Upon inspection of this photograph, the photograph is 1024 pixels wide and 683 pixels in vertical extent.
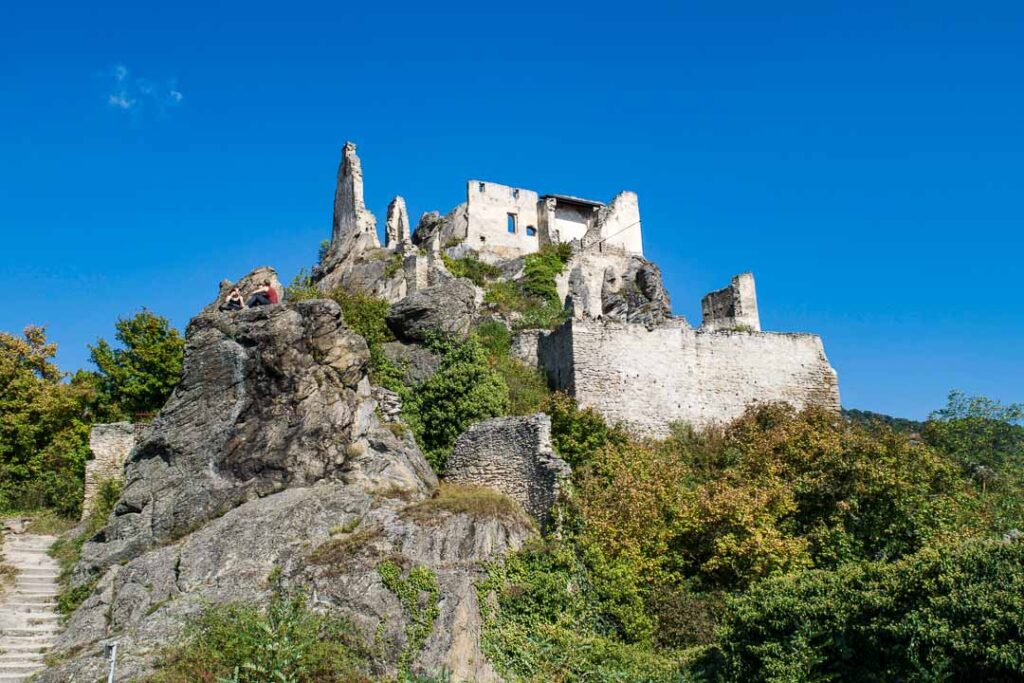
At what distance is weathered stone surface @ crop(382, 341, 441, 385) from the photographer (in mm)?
26344

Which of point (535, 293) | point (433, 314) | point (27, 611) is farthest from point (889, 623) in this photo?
point (535, 293)

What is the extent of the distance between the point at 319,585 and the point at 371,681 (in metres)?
2.19

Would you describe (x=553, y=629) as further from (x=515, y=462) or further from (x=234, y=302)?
(x=234, y=302)

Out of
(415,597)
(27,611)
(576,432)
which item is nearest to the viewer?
(415,597)

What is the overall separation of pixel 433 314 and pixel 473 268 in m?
12.2

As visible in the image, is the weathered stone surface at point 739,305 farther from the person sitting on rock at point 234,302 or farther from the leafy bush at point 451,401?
the person sitting on rock at point 234,302

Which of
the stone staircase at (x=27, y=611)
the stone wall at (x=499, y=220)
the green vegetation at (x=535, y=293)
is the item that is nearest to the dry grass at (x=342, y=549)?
the stone staircase at (x=27, y=611)

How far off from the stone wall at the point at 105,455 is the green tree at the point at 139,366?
5068mm

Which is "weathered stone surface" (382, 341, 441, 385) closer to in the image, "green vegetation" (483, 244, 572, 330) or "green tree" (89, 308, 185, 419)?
"green vegetation" (483, 244, 572, 330)

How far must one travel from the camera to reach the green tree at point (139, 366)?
31719 mm

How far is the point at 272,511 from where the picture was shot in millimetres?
18406

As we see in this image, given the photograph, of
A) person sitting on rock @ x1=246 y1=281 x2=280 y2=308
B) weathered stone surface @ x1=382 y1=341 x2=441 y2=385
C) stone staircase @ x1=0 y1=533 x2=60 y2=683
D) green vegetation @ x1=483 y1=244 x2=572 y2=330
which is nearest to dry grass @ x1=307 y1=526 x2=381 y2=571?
stone staircase @ x1=0 y1=533 x2=60 y2=683

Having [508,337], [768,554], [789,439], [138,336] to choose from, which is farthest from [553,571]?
[138,336]

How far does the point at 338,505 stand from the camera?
60.7 ft
